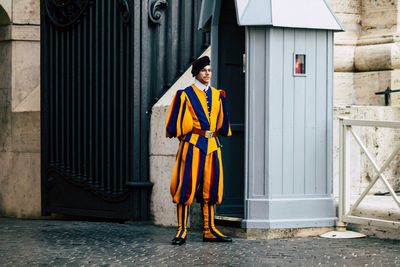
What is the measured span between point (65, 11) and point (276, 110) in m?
3.84

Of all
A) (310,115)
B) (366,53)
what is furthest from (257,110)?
(366,53)

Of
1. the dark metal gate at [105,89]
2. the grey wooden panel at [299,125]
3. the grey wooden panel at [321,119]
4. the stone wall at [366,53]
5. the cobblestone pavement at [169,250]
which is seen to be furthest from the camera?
the stone wall at [366,53]

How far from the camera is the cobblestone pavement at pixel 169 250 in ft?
22.2

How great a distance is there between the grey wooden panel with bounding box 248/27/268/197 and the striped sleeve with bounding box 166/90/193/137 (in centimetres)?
66

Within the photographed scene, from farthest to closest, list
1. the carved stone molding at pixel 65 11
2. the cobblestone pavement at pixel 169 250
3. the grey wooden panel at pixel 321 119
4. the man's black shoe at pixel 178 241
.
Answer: the carved stone molding at pixel 65 11, the grey wooden panel at pixel 321 119, the man's black shoe at pixel 178 241, the cobblestone pavement at pixel 169 250

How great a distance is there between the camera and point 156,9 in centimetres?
965

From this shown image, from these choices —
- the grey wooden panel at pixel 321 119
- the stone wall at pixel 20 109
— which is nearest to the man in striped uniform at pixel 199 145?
the grey wooden panel at pixel 321 119

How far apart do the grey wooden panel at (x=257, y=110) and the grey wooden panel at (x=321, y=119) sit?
57 cm

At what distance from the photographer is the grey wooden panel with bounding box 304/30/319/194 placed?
8180 millimetres

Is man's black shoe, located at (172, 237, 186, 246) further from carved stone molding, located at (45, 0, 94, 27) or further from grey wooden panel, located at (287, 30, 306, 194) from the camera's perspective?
carved stone molding, located at (45, 0, 94, 27)

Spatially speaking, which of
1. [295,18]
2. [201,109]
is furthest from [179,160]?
[295,18]

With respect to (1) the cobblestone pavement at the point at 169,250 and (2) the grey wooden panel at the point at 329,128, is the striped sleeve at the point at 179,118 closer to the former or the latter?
(1) the cobblestone pavement at the point at 169,250

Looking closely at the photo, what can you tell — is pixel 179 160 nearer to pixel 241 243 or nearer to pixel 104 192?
pixel 241 243

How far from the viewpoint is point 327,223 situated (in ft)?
26.9
